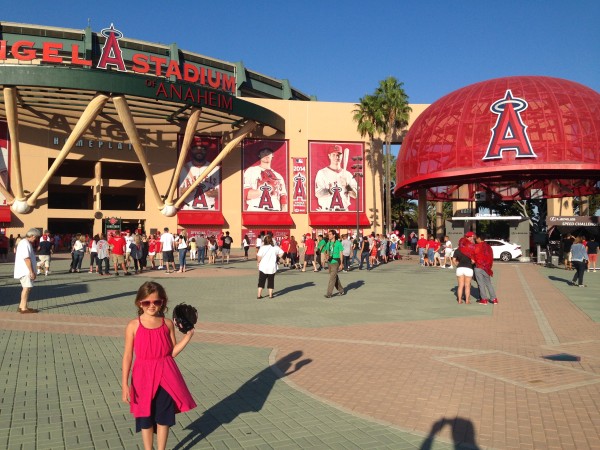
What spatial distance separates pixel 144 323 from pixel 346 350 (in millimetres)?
4756

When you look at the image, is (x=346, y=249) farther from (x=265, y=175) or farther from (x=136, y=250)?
(x=265, y=175)

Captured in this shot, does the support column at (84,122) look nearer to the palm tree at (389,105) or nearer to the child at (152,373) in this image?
the palm tree at (389,105)

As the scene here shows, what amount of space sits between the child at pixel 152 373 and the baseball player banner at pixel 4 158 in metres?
40.6

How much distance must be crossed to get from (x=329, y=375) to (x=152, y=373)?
11.0 ft

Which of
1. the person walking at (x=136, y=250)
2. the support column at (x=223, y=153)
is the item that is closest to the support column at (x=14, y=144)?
the support column at (x=223, y=153)

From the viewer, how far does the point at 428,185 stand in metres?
37.5

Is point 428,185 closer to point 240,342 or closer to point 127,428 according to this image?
point 240,342

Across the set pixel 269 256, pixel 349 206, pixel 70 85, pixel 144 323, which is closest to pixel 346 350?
pixel 144 323

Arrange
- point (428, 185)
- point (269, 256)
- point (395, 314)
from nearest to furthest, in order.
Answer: point (395, 314)
point (269, 256)
point (428, 185)

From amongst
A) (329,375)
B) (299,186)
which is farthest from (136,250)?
(299,186)

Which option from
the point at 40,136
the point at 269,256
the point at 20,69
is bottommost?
the point at 269,256

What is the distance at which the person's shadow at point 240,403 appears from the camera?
4695mm

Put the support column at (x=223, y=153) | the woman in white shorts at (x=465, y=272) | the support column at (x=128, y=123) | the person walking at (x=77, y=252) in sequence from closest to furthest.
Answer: the woman in white shorts at (x=465, y=272)
the person walking at (x=77, y=252)
the support column at (x=128, y=123)
the support column at (x=223, y=153)

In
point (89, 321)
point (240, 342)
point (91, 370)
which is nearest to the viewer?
point (91, 370)
